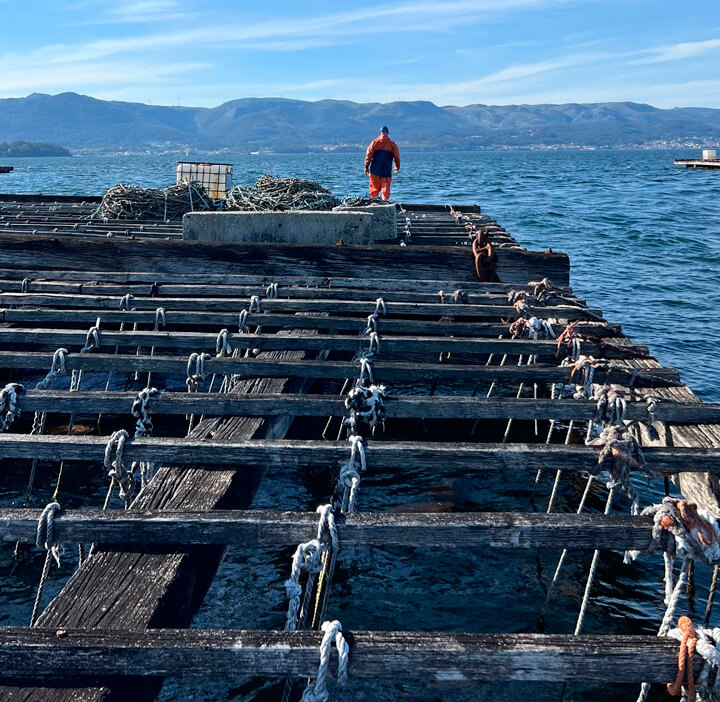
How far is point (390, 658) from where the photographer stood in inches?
109

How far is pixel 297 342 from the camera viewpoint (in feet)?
23.4

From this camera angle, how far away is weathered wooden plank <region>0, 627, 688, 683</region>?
2719 mm

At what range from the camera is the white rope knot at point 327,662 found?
2.71 m

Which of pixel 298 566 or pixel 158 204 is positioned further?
pixel 158 204

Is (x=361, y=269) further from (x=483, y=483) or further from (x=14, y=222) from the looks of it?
(x=14, y=222)

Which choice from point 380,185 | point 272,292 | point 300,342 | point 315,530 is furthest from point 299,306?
point 380,185

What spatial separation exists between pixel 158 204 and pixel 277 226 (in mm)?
4839

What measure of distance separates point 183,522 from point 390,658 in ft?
4.44

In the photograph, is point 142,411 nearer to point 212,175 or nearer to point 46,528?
point 46,528

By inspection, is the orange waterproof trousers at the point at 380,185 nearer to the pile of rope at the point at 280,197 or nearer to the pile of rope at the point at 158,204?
the pile of rope at the point at 280,197

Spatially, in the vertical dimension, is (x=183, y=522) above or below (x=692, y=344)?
above

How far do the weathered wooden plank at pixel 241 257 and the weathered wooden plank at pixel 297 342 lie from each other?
10.4 feet

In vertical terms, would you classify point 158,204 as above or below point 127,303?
above

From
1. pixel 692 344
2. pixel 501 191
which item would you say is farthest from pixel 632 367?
pixel 501 191
